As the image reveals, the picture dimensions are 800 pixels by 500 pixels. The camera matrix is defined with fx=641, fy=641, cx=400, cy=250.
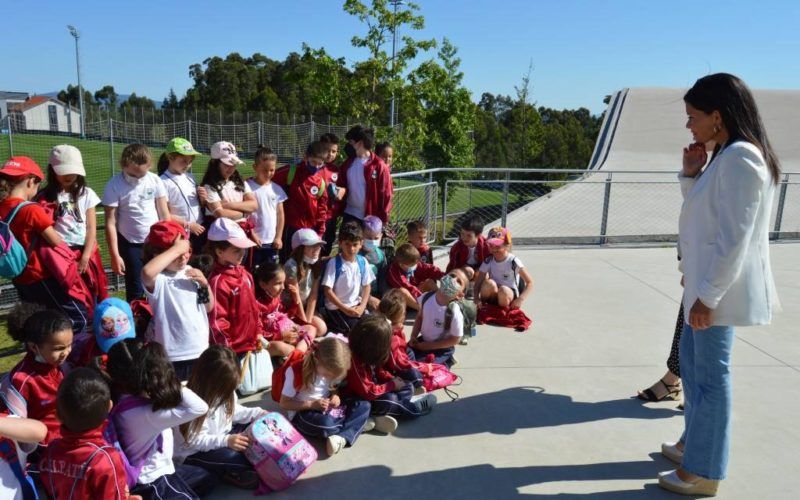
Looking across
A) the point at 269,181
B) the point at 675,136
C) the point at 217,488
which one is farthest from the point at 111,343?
the point at 675,136

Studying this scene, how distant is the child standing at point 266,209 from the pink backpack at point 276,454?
232cm

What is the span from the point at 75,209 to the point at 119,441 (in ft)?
6.62

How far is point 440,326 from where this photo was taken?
4.77 m

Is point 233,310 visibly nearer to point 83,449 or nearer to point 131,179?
point 131,179

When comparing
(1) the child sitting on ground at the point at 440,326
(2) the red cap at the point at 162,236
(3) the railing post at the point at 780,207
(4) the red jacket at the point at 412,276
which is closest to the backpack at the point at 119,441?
(2) the red cap at the point at 162,236

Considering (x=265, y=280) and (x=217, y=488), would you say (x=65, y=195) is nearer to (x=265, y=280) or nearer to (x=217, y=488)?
(x=265, y=280)

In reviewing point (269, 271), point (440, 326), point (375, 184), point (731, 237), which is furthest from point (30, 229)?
point (731, 237)

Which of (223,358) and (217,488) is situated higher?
(223,358)

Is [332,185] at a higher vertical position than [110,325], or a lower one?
higher

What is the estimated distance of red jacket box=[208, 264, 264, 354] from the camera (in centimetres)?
396

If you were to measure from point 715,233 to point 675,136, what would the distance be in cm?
2418

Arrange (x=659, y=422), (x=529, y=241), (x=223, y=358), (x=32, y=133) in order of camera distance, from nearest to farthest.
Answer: (x=223, y=358) → (x=659, y=422) → (x=529, y=241) → (x=32, y=133)

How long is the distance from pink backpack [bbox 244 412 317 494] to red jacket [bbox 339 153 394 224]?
10.8ft

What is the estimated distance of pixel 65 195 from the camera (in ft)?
13.6
